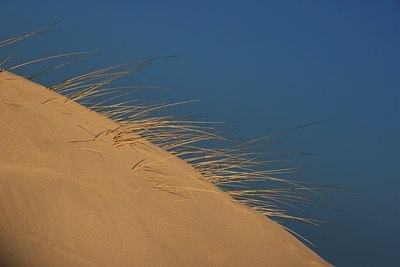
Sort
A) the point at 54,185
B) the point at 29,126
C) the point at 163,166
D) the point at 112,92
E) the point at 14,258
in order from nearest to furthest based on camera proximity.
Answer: the point at 14,258, the point at 54,185, the point at 29,126, the point at 163,166, the point at 112,92

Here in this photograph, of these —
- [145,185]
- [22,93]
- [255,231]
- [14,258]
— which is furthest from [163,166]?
[14,258]

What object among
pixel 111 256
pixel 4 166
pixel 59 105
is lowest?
pixel 111 256

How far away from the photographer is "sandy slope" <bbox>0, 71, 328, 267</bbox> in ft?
4.98

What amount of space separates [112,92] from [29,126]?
0.52 m

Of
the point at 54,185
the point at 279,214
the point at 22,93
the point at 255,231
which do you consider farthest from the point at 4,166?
the point at 279,214

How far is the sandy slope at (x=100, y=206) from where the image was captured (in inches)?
59.8

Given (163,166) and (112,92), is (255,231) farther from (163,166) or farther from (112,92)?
(112,92)

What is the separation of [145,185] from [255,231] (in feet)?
1.66

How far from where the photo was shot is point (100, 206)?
5.54ft

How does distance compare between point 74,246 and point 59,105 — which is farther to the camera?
point 59,105

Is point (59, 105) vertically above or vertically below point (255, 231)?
above

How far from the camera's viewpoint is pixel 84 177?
5.69 feet

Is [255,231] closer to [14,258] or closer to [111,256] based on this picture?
[111,256]

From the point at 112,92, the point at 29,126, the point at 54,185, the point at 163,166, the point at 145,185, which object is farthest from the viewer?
the point at 112,92
